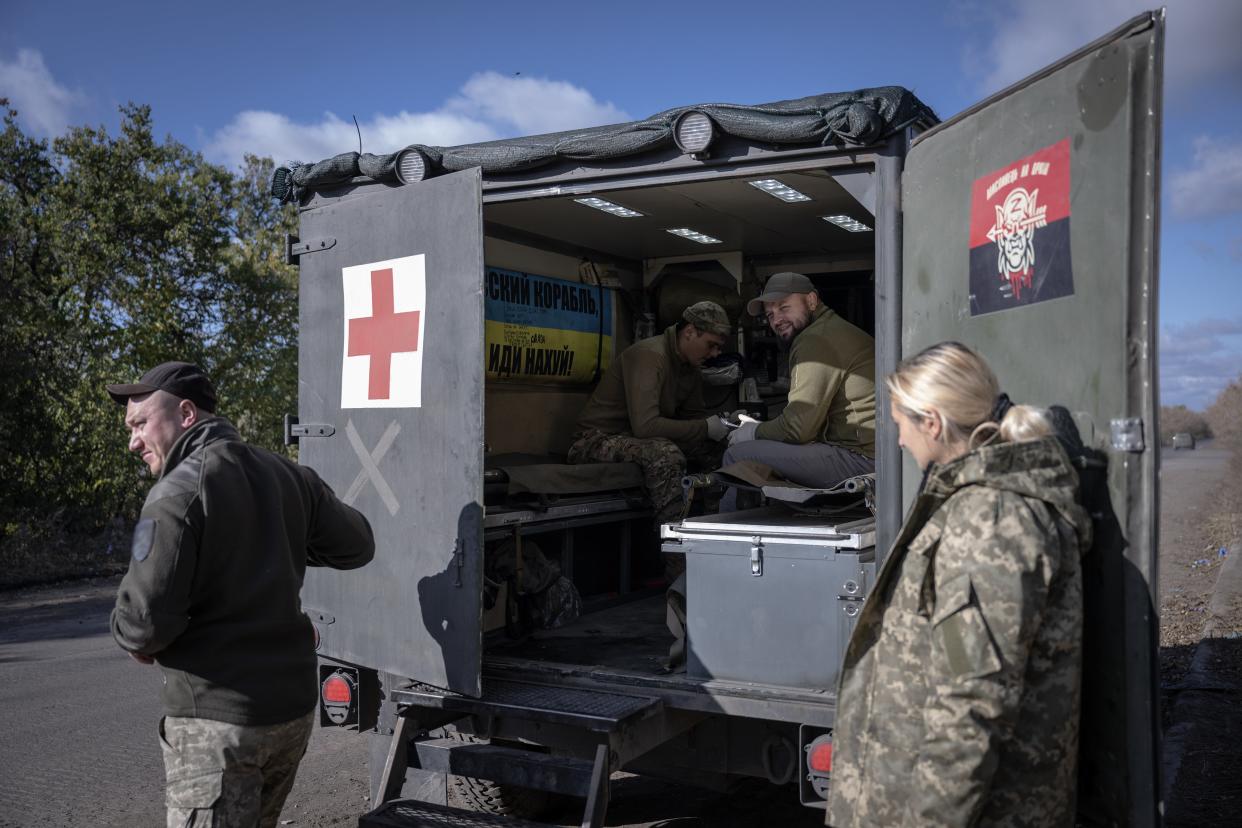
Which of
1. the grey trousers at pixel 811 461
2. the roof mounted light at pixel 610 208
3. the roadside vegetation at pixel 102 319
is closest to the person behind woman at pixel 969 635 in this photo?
the grey trousers at pixel 811 461

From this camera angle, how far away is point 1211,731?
620 centimetres

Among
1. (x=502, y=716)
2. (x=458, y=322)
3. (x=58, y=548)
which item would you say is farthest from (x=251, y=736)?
(x=58, y=548)

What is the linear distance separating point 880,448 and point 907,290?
0.55 metres

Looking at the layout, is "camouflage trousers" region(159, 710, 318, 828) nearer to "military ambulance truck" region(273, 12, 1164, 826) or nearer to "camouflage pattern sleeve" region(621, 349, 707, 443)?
"military ambulance truck" region(273, 12, 1164, 826)

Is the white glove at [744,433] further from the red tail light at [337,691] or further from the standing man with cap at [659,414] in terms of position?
the red tail light at [337,691]

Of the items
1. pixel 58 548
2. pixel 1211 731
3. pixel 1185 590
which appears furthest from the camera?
pixel 58 548

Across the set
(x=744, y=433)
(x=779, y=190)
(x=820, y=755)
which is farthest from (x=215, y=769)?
(x=779, y=190)

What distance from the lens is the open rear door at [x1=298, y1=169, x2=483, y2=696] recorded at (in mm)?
4160

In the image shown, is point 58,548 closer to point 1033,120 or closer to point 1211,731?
point 1211,731

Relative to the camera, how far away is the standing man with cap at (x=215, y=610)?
9.34 ft

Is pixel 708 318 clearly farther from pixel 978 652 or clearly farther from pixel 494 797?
pixel 978 652

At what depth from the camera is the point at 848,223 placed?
6137 mm

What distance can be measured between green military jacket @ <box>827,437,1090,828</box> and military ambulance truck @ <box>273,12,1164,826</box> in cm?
36

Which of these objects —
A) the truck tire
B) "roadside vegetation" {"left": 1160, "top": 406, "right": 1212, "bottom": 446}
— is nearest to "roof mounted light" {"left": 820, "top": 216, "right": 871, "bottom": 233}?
the truck tire
